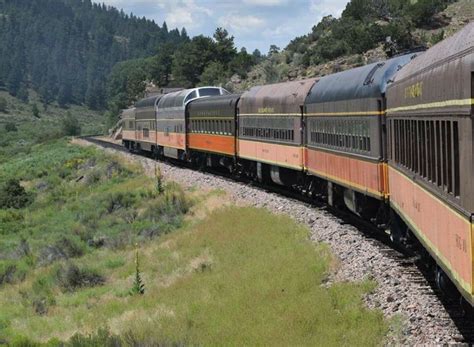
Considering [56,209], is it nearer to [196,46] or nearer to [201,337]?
[201,337]

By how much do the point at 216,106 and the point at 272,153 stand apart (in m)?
9.26

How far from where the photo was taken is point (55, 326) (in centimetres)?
1717

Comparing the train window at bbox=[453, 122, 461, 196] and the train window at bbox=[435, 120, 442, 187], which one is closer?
the train window at bbox=[453, 122, 461, 196]

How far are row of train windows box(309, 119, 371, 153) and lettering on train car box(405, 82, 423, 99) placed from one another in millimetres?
4950

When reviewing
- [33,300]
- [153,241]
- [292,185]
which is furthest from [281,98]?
[33,300]

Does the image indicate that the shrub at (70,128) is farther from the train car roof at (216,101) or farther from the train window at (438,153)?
the train window at (438,153)

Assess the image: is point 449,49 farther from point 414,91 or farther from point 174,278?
point 174,278

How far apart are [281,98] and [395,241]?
1232cm

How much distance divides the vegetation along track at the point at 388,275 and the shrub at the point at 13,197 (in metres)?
29.1

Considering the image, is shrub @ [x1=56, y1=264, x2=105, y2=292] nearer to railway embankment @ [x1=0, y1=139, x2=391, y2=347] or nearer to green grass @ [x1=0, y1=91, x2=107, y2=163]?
railway embankment @ [x1=0, y1=139, x2=391, y2=347]

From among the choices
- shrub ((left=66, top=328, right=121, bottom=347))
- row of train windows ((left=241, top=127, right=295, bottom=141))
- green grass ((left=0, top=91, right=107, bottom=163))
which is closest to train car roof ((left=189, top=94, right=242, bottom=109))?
row of train windows ((left=241, top=127, right=295, bottom=141))

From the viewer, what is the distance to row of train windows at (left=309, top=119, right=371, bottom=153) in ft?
56.7

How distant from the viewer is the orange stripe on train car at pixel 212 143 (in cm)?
3441

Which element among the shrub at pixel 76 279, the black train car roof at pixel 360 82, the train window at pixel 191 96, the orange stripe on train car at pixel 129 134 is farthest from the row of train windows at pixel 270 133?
the orange stripe on train car at pixel 129 134
